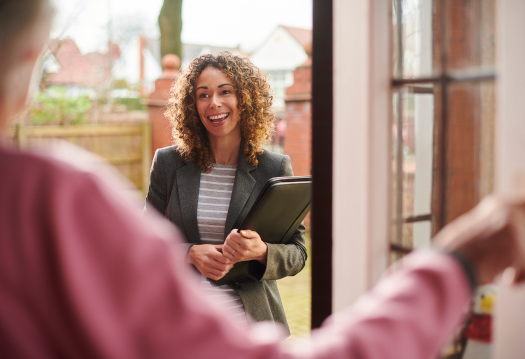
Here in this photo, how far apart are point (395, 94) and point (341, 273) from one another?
383mm

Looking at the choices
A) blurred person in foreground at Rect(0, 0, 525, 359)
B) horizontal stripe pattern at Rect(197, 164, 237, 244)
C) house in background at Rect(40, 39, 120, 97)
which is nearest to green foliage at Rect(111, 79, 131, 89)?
house in background at Rect(40, 39, 120, 97)

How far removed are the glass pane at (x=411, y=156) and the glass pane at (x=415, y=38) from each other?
0.12ft

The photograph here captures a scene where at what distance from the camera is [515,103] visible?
691 millimetres

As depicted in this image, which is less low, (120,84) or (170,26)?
(170,26)

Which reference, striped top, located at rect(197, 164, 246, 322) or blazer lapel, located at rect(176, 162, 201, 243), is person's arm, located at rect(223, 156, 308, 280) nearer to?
striped top, located at rect(197, 164, 246, 322)

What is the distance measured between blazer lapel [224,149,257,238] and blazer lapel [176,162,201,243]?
12cm

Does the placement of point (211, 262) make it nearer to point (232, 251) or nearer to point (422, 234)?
point (232, 251)

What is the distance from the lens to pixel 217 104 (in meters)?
1.85

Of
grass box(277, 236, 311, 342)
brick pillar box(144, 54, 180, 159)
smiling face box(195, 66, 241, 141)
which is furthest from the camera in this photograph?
brick pillar box(144, 54, 180, 159)

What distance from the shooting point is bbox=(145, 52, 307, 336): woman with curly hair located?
166 cm

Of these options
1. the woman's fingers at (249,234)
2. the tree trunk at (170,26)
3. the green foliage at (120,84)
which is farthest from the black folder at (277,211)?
the green foliage at (120,84)

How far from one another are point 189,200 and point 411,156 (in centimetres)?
100

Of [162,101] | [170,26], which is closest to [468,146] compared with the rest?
[162,101]

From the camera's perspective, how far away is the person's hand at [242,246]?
1.54 m
